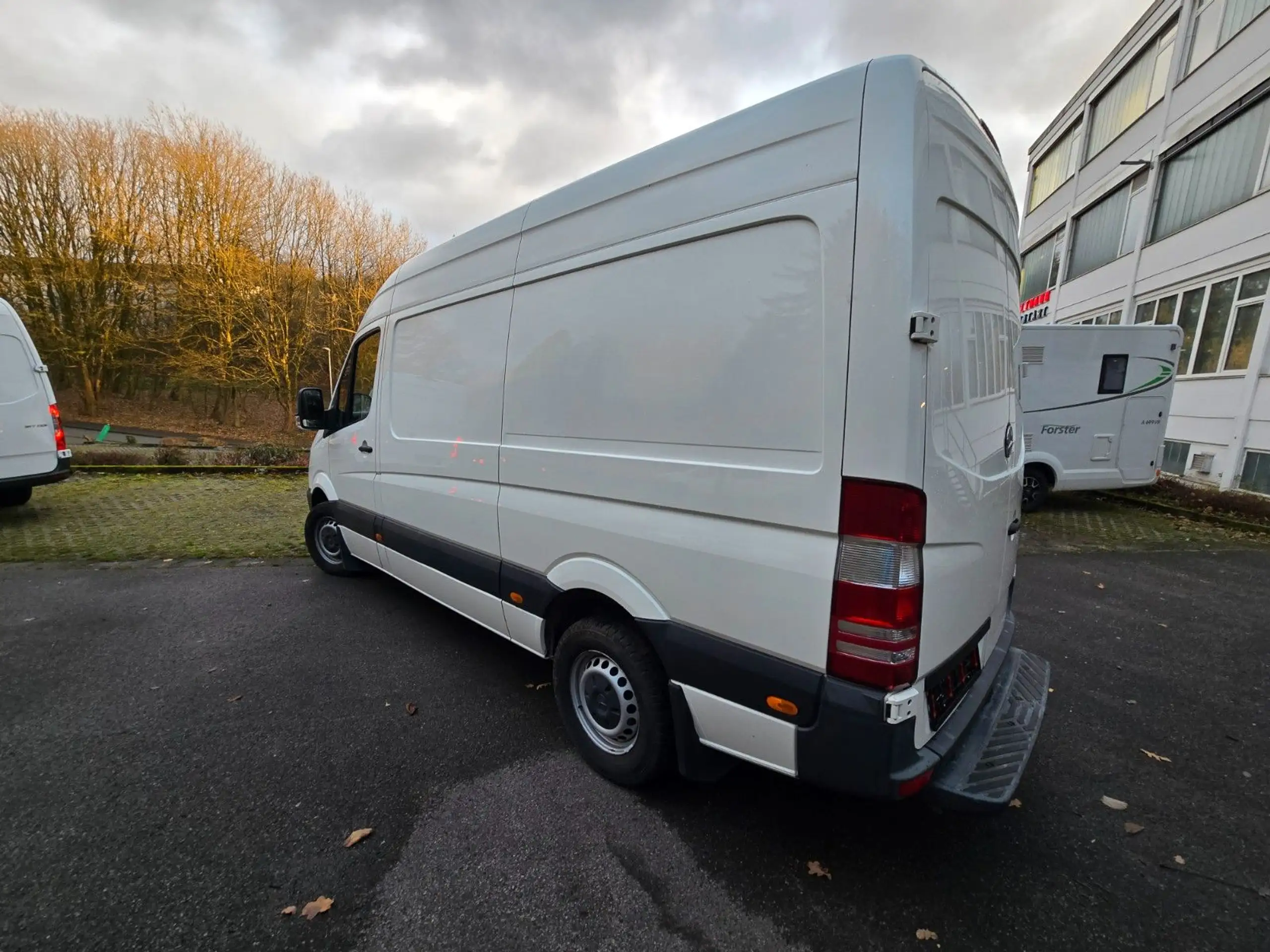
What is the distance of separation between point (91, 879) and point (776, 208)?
3305 millimetres

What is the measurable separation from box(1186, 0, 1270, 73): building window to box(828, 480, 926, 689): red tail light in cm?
1392

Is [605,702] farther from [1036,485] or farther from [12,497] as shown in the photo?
[12,497]

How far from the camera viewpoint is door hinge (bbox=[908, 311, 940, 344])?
1.50 m

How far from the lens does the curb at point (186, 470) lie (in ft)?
33.3

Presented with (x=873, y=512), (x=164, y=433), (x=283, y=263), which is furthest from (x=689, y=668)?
(x=164, y=433)

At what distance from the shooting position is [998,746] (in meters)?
1.99

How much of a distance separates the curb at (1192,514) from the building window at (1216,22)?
8.06 metres

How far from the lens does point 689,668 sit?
2041mm

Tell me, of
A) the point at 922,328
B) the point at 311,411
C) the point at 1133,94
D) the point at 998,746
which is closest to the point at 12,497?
the point at 311,411

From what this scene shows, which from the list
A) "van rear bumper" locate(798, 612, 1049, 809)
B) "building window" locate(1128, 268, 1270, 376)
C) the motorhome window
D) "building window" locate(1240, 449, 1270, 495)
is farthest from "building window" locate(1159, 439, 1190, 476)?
"van rear bumper" locate(798, 612, 1049, 809)

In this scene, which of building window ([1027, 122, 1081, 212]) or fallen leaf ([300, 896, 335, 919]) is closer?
fallen leaf ([300, 896, 335, 919])

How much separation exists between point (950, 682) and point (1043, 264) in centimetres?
2120

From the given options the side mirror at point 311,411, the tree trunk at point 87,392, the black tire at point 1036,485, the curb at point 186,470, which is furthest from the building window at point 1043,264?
the tree trunk at point 87,392

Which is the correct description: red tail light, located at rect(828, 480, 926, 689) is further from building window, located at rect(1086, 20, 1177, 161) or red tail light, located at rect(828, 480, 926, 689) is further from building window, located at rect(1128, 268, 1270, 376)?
building window, located at rect(1086, 20, 1177, 161)
